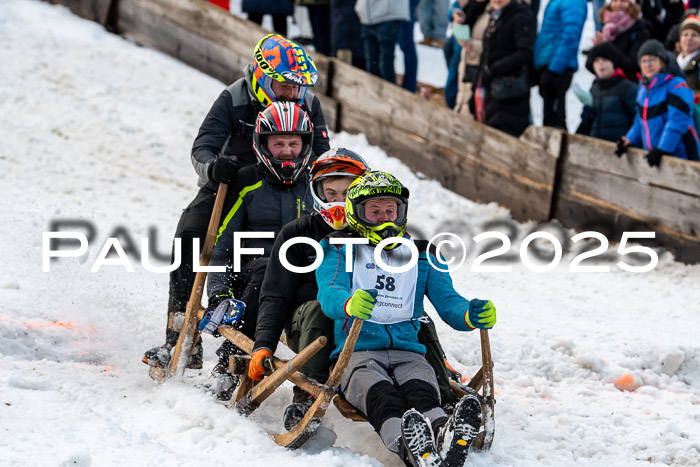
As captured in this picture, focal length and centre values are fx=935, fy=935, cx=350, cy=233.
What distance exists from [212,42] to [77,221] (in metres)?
4.90

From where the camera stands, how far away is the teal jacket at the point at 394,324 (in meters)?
4.79

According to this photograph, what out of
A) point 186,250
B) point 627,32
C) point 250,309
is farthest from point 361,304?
point 627,32

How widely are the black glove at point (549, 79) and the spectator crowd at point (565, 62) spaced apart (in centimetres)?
1

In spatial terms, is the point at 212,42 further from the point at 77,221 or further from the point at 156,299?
the point at 156,299

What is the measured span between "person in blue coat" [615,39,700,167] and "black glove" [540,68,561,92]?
982 mm

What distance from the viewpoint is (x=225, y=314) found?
5.49 m

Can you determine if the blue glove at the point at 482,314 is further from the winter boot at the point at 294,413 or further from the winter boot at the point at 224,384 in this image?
the winter boot at the point at 224,384

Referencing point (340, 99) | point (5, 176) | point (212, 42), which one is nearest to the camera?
point (5, 176)

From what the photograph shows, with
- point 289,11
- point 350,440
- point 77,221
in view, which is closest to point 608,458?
point 350,440

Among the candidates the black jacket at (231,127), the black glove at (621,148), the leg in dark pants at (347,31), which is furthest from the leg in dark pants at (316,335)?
the leg in dark pants at (347,31)

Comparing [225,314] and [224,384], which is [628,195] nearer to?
[225,314]

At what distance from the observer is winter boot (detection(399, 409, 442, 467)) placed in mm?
4094

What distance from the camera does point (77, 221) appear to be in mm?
8969

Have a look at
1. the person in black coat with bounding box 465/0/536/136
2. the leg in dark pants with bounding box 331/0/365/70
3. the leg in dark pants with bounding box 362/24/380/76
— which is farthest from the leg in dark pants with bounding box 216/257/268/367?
the leg in dark pants with bounding box 331/0/365/70
